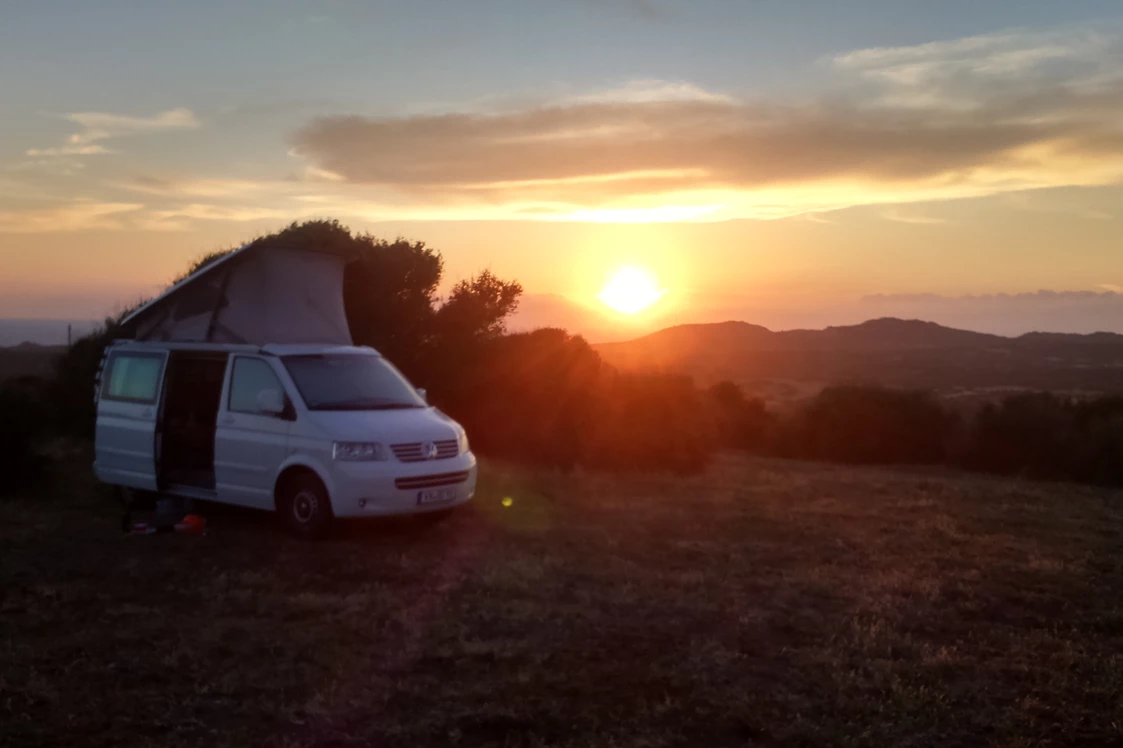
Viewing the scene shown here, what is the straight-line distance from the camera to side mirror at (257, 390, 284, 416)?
9672mm

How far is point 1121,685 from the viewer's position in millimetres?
5699

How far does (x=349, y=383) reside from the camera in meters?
10.3

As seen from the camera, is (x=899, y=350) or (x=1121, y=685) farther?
(x=899, y=350)

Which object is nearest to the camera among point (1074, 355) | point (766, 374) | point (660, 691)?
point (660, 691)

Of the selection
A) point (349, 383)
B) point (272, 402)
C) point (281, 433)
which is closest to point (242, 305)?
point (349, 383)

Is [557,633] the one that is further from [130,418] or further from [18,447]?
[18,447]

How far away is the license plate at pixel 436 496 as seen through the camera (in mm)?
9414

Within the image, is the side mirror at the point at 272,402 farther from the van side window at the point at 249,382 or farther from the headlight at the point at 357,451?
the headlight at the point at 357,451

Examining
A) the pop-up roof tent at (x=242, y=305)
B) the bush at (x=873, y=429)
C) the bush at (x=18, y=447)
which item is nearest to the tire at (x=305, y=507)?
the pop-up roof tent at (x=242, y=305)

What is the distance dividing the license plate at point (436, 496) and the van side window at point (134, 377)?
11.8 feet

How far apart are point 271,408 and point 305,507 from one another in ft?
3.49

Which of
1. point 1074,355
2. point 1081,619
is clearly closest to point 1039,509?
point 1081,619

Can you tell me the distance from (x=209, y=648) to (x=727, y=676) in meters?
3.29

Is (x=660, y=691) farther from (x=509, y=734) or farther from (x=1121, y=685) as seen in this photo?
(x=1121, y=685)
